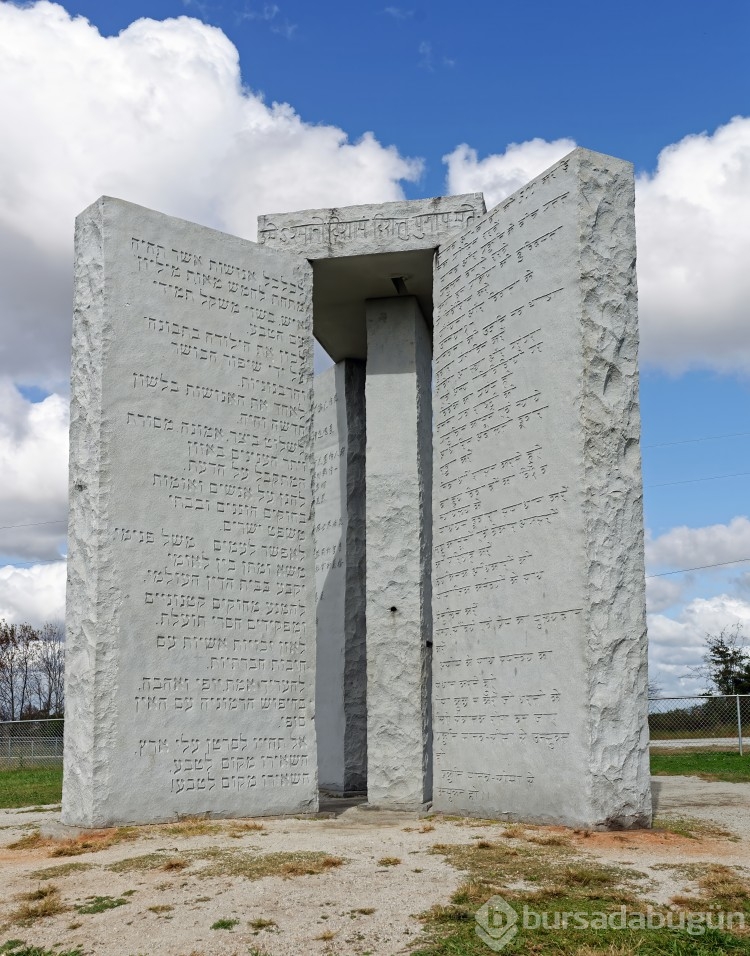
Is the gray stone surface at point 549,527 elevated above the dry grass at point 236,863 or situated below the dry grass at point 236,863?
above

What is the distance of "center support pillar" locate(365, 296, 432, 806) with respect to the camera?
37.8ft

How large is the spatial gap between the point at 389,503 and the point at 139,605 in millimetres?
3858

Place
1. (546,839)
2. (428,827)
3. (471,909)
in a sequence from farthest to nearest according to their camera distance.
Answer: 1. (428,827)
2. (546,839)
3. (471,909)

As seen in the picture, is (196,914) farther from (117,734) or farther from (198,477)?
(198,477)

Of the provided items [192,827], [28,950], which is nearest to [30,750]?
[192,827]

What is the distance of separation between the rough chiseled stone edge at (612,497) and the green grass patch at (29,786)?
7821 mm

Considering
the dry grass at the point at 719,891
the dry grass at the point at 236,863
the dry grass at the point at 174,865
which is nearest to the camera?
the dry grass at the point at 719,891

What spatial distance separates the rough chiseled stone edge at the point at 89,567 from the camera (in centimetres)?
891

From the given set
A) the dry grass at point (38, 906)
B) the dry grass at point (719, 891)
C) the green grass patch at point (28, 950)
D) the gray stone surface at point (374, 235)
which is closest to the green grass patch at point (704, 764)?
the dry grass at point (719, 891)

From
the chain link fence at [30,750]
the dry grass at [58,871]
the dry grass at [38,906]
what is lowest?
the chain link fence at [30,750]

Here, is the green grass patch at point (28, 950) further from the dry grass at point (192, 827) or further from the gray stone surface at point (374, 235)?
the gray stone surface at point (374, 235)

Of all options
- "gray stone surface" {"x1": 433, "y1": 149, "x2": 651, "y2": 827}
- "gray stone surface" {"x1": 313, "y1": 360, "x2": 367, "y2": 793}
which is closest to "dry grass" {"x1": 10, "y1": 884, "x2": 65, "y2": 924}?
"gray stone surface" {"x1": 433, "y1": 149, "x2": 651, "y2": 827}

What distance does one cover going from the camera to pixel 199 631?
9703 millimetres

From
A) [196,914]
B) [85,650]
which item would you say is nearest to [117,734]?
[85,650]
